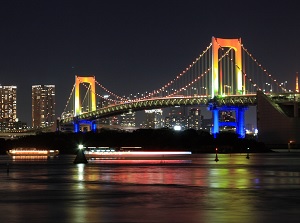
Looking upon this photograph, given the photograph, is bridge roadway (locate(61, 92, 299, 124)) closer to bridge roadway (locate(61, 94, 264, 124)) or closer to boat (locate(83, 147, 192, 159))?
bridge roadway (locate(61, 94, 264, 124))

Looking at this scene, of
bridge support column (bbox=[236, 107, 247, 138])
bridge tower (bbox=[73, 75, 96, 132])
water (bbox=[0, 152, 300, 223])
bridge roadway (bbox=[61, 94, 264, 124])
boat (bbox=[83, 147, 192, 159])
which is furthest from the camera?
bridge tower (bbox=[73, 75, 96, 132])

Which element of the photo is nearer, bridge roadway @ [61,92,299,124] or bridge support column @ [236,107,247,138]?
bridge roadway @ [61,92,299,124]

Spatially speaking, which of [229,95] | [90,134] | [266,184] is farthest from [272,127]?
[266,184]

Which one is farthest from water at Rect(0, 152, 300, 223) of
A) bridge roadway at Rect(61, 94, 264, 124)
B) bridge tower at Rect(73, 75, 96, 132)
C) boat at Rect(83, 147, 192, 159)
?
bridge tower at Rect(73, 75, 96, 132)

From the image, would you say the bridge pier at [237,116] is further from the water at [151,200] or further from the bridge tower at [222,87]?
the water at [151,200]

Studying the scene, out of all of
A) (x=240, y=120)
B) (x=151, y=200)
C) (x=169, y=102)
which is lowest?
(x=151, y=200)

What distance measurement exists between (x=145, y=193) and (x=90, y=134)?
108006mm

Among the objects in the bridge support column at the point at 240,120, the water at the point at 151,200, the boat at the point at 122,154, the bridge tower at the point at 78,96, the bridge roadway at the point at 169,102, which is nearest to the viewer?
the water at the point at 151,200

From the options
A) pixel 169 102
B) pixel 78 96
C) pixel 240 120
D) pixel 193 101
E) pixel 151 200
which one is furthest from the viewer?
pixel 78 96

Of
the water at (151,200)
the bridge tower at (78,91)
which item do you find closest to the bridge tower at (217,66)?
the bridge tower at (78,91)

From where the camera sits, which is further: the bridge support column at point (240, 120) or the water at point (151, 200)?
the bridge support column at point (240, 120)

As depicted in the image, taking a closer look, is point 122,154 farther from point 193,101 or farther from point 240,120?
point 193,101

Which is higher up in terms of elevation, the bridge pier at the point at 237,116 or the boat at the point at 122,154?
the bridge pier at the point at 237,116

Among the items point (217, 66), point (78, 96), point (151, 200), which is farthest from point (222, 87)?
point (151, 200)
